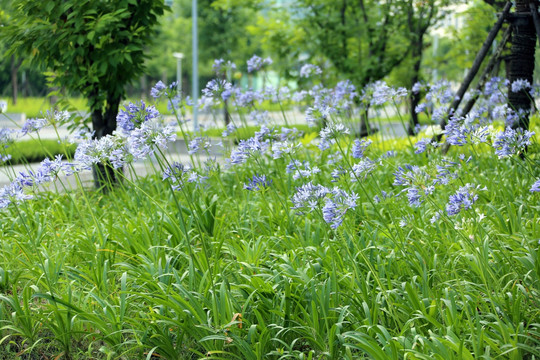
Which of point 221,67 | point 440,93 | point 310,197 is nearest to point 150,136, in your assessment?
point 310,197

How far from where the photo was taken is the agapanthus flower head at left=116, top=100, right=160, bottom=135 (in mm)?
2607

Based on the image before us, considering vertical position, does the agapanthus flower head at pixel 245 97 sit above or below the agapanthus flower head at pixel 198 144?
above

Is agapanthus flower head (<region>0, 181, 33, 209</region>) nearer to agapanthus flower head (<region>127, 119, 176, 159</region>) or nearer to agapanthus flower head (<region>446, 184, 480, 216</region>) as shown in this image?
agapanthus flower head (<region>127, 119, 176, 159</region>)

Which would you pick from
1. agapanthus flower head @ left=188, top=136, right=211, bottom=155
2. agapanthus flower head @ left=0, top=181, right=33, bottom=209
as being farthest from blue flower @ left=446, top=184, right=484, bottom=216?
agapanthus flower head @ left=0, top=181, right=33, bottom=209

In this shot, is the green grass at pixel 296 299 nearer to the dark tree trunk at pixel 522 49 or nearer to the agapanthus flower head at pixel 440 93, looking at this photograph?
the agapanthus flower head at pixel 440 93

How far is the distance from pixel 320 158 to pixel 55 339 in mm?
3829

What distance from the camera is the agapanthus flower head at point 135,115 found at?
261 centimetres

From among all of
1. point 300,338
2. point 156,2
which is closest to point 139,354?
point 300,338

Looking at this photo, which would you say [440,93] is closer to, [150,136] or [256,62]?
[256,62]

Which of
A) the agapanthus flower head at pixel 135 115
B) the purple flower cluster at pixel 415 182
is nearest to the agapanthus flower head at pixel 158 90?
the agapanthus flower head at pixel 135 115

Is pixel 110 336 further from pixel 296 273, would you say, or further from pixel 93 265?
pixel 296 273

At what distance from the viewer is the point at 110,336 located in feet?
8.73

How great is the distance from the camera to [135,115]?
2648 millimetres

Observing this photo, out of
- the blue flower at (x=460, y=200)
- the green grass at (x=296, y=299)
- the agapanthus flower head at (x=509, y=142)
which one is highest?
the agapanthus flower head at (x=509, y=142)
